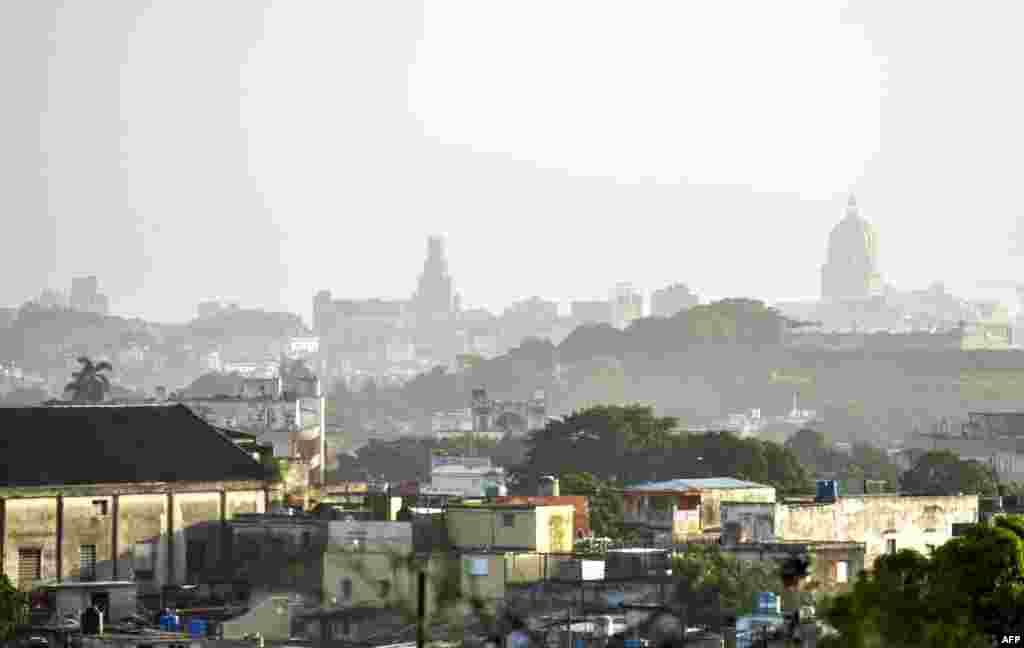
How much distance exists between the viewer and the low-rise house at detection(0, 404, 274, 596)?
49.3m

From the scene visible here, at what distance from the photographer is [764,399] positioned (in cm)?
19675

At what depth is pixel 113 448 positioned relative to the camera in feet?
171

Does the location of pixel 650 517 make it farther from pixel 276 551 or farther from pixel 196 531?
pixel 276 551

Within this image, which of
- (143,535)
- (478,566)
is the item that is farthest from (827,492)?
(478,566)

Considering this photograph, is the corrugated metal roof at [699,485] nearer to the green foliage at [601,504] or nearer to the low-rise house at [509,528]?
the green foliage at [601,504]

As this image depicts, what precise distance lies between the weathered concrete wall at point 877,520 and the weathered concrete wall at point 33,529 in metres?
8.90

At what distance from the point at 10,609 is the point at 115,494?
990cm

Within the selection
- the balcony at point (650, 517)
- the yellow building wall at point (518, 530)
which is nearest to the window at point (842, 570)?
the yellow building wall at point (518, 530)

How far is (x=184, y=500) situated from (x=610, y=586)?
363 inches

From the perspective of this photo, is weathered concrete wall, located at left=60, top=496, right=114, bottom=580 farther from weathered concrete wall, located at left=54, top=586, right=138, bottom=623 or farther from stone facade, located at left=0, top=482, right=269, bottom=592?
weathered concrete wall, located at left=54, top=586, right=138, bottom=623

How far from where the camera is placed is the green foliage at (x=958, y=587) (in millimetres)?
28891

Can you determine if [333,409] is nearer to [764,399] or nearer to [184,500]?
[764,399]

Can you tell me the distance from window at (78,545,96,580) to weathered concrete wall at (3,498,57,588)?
343 millimetres

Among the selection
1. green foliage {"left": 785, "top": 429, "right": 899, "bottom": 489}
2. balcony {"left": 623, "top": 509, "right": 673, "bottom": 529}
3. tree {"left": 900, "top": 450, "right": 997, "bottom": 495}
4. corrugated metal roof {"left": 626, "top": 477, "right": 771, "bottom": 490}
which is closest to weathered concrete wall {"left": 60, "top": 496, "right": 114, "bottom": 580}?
balcony {"left": 623, "top": 509, "right": 673, "bottom": 529}
